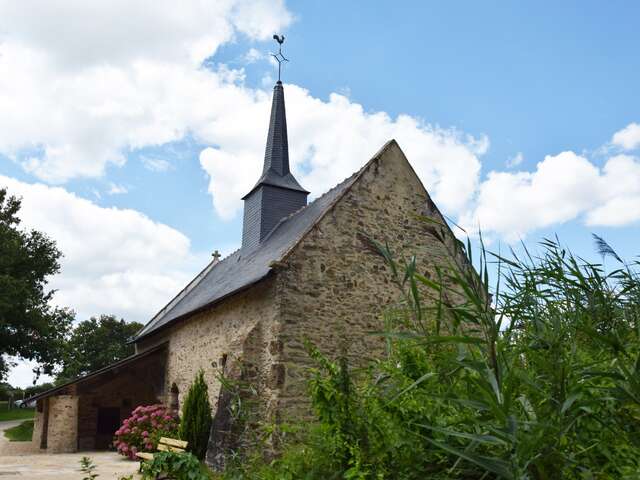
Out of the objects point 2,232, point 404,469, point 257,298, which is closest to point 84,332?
point 2,232

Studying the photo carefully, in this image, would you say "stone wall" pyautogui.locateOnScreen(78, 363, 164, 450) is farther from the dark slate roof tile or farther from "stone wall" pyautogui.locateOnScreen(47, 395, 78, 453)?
the dark slate roof tile

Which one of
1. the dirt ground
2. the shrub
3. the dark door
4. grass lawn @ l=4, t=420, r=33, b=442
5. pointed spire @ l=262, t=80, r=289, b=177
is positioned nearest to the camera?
the dirt ground

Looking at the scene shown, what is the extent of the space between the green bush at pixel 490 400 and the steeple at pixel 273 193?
459 inches

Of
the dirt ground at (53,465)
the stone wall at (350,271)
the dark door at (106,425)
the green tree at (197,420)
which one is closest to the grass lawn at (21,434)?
the dirt ground at (53,465)

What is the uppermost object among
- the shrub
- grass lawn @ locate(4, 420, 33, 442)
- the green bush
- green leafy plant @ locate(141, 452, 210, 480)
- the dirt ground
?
the green bush

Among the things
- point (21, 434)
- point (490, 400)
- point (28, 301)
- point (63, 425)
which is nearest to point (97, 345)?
point (28, 301)

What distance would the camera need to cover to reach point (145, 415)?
40.5 ft

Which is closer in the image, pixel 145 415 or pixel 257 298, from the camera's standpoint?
pixel 257 298

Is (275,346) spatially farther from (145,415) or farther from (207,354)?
(145,415)

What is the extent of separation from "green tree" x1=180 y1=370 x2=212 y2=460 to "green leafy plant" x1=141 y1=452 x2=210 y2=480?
21.3 feet

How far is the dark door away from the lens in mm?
14852

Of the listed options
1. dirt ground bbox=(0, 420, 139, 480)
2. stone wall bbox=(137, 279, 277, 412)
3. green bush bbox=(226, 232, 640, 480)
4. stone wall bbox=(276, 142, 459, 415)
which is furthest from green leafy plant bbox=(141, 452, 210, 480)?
dirt ground bbox=(0, 420, 139, 480)

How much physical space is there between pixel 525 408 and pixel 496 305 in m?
0.51

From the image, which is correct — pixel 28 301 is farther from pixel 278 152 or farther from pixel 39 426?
pixel 278 152
